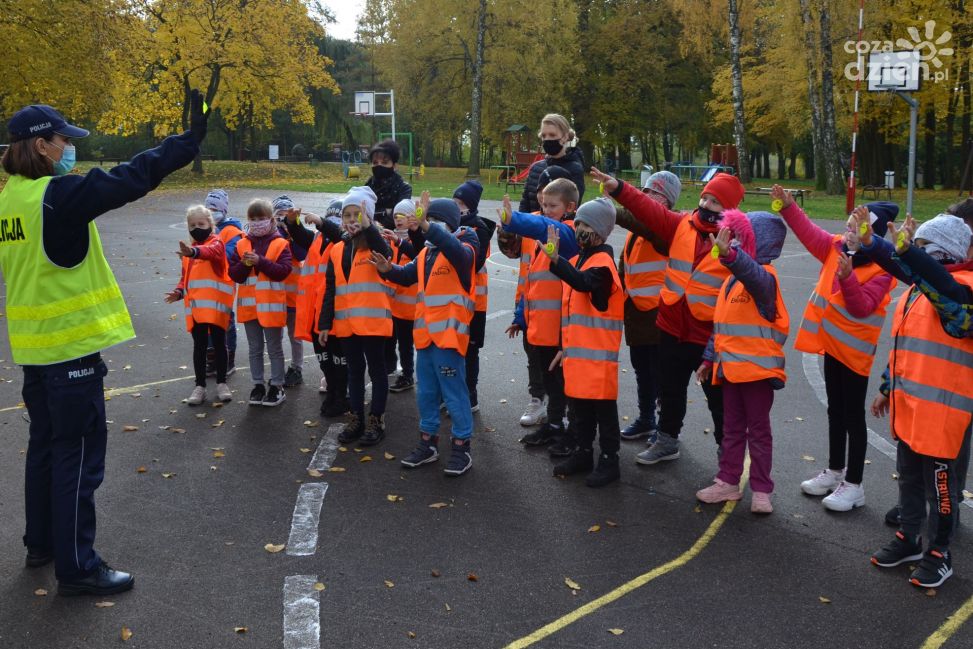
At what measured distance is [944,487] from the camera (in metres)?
4.53

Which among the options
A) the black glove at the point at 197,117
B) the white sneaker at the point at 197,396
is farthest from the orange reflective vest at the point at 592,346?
the white sneaker at the point at 197,396

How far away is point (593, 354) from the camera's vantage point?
234 inches

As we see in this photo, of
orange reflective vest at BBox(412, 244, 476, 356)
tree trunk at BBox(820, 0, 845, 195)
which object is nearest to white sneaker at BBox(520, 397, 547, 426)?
orange reflective vest at BBox(412, 244, 476, 356)

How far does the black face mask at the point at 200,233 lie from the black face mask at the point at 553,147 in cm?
317

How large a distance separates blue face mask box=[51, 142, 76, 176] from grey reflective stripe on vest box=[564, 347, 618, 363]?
127 inches

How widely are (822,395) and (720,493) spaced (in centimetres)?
300

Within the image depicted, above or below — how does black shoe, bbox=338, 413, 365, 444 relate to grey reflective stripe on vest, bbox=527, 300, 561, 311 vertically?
below

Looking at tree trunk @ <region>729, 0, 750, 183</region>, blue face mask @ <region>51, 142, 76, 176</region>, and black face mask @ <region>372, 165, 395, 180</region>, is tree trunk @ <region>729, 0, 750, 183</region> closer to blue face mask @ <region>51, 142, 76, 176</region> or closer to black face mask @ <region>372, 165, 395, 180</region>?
black face mask @ <region>372, 165, 395, 180</region>

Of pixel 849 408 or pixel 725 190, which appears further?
pixel 725 190

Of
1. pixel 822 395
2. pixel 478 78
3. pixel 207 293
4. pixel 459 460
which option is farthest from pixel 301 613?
pixel 478 78

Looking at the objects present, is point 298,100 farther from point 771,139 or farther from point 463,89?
point 771,139

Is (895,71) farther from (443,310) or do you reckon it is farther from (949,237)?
(949,237)

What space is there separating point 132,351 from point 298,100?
1500 inches

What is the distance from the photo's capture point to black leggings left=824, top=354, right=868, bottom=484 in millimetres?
5570
